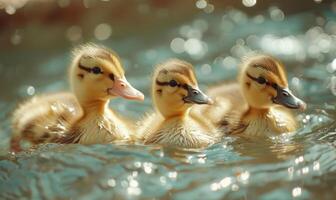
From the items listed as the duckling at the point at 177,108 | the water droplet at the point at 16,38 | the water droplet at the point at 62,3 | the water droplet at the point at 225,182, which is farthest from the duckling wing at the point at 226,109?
the water droplet at the point at 16,38

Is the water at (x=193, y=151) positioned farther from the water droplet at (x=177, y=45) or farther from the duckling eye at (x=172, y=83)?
the duckling eye at (x=172, y=83)

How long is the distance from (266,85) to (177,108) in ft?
1.60

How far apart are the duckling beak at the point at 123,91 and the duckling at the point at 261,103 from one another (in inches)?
19.9

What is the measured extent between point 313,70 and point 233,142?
194cm

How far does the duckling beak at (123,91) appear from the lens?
4305mm

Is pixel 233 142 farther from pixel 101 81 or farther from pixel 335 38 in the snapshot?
pixel 335 38

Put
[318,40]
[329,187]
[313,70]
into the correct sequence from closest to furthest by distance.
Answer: [329,187], [313,70], [318,40]

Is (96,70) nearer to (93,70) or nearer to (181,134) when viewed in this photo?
(93,70)

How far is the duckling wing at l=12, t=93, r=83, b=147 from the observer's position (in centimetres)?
437

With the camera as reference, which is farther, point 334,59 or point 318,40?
point 318,40

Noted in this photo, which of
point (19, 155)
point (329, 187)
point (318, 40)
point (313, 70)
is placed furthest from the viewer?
point (318, 40)

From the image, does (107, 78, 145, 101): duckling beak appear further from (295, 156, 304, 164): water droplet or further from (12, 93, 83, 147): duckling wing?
(295, 156, 304, 164): water droplet

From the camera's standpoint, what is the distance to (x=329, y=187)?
11.8 ft

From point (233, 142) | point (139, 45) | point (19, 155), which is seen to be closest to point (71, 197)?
point (19, 155)
